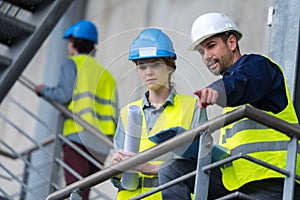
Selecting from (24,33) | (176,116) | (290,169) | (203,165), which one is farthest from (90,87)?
(290,169)

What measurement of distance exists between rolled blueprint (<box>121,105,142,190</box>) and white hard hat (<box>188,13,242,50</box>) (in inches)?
19.9

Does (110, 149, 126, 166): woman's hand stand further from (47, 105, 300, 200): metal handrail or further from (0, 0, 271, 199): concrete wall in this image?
(0, 0, 271, 199): concrete wall

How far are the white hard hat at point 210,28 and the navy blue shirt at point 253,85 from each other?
0.33 m

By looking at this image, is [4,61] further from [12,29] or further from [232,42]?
[232,42]

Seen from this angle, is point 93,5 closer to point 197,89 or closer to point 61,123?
point 61,123

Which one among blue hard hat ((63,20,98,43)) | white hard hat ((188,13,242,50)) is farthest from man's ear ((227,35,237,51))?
blue hard hat ((63,20,98,43))

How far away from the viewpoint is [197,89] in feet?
17.0

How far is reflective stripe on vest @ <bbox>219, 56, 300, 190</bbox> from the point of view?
5363mm

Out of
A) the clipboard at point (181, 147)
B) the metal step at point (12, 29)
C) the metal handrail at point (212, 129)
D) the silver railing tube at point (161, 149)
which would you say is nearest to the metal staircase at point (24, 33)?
the metal step at point (12, 29)

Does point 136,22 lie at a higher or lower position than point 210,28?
higher

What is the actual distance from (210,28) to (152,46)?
1.36 feet

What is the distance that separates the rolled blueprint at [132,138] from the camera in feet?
17.9

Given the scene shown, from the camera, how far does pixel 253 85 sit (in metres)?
5.23

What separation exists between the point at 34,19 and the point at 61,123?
1.17 metres
